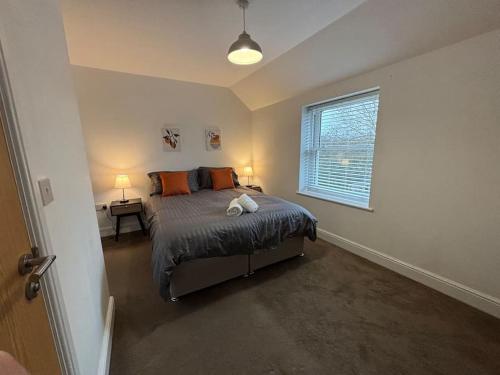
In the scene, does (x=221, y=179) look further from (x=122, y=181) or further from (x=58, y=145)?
(x=58, y=145)

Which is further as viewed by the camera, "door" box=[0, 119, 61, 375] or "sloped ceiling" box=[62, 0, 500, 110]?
"sloped ceiling" box=[62, 0, 500, 110]

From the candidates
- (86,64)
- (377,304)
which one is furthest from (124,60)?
(377,304)

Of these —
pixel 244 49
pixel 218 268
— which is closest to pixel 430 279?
pixel 218 268

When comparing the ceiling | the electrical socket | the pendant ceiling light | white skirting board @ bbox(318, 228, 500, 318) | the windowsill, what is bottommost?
white skirting board @ bbox(318, 228, 500, 318)

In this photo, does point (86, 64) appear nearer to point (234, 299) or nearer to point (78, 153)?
point (78, 153)

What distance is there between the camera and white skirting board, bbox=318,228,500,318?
5.33 feet

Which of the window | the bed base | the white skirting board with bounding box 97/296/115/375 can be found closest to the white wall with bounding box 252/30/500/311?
the window

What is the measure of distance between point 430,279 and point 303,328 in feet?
4.45

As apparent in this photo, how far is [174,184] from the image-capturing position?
3.17 metres

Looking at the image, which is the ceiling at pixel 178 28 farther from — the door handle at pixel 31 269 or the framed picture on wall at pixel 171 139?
the door handle at pixel 31 269

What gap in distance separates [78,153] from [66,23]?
1.60 m

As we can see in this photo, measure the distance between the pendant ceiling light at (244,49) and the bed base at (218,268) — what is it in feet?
5.80

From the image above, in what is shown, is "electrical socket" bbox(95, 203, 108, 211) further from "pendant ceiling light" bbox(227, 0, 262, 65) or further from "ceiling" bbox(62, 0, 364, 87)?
"pendant ceiling light" bbox(227, 0, 262, 65)

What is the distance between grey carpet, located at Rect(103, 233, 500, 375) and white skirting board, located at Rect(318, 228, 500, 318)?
7cm
